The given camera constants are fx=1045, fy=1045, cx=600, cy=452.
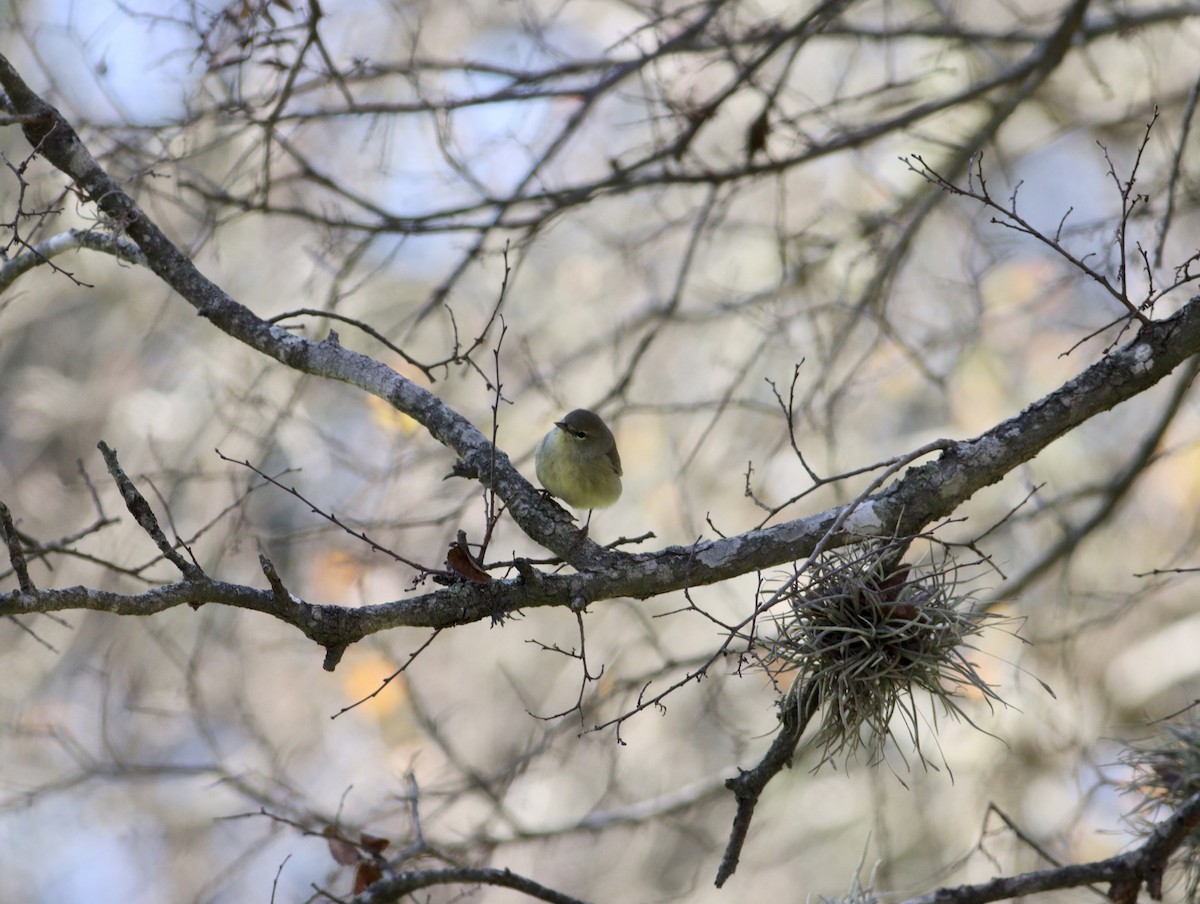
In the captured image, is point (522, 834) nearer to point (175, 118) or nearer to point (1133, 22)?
point (175, 118)

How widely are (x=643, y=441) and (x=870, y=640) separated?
24.5 ft

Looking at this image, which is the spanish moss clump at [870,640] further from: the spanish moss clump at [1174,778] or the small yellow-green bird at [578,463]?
the small yellow-green bird at [578,463]

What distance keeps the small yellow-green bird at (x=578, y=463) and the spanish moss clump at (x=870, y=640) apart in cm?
151

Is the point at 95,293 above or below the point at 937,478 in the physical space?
above

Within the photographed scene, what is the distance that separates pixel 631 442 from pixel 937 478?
24.2ft

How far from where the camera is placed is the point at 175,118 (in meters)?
4.30

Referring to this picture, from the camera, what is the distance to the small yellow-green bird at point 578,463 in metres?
4.20

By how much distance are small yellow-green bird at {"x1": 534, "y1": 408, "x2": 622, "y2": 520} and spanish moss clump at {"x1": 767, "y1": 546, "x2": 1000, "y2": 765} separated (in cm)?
151

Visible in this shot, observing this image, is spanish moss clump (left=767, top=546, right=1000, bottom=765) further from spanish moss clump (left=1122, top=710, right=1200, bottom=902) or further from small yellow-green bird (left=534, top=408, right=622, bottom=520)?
small yellow-green bird (left=534, top=408, right=622, bottom=520)

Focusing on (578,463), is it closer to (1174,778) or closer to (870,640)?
(870,640)

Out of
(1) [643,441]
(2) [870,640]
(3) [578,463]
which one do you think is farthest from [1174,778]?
(1) [643,441]

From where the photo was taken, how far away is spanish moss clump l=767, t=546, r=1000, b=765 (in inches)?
107

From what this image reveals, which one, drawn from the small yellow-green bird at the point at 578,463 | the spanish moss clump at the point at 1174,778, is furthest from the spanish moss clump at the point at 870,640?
Answer: the small yellow-green bird at the point at 578,463

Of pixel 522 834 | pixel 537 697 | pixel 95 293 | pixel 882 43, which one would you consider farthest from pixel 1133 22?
pixel 95 293
